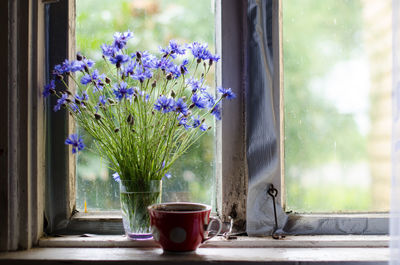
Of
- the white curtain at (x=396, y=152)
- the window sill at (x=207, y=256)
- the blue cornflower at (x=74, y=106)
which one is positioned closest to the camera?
the white curtain at (x=396, y=152)

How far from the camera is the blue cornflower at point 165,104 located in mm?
1021

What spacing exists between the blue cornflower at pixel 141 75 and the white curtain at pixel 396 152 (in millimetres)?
599

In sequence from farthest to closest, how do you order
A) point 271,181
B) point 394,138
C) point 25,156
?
point 271,181, point 25,156, point 394,138

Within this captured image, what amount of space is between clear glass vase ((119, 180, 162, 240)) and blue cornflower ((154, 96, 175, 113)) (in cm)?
21

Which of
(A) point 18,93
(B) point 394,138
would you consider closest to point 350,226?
(B) point 394,138

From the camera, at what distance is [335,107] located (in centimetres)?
122

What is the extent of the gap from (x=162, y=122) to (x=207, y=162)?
23cm

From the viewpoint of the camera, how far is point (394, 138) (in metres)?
0.91

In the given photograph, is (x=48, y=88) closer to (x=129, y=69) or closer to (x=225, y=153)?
(x=129, y=69)

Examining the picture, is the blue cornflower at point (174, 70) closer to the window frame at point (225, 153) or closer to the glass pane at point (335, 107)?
the window frame at point (225, 153)

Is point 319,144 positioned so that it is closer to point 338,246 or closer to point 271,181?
point 271,181

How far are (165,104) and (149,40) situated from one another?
332mm
